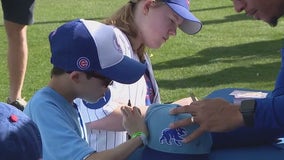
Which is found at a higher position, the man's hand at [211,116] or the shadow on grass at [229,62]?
the man's hand at [211,116]

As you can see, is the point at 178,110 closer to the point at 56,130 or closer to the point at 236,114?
the point at 236,114

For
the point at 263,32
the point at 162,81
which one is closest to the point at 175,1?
the point at 162,81

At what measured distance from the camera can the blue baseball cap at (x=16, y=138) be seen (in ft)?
4.81

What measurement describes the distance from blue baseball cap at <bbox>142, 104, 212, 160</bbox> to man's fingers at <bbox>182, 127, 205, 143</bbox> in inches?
0.5

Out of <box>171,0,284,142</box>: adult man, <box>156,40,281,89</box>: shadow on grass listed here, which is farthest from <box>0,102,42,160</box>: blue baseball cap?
<box>156,40,281,89</box>: shadow on grass

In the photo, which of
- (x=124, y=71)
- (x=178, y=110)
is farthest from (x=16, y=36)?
(x=178, y=110)

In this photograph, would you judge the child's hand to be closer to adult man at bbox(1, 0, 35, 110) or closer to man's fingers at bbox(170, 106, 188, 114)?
man's fingers at bbox(170, 106, 188, 114)

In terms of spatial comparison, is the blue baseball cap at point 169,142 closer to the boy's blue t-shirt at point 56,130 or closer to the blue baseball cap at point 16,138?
the boy's blue t-shirt at point 56,130

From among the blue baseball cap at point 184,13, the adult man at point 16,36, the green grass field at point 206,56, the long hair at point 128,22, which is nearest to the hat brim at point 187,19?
the blue baseball cap at point 184,13

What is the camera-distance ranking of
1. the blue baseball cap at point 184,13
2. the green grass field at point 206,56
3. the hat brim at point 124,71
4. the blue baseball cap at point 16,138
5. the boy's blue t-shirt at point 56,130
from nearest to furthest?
the blue baseball cap at point 16,138
the boy's blue t-shirt at point 56,130
the hat brim at point 124,71
the blue baseball cap at point 184,13
the green grass field at point 206,56

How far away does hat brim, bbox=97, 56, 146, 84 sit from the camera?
2.44 meters

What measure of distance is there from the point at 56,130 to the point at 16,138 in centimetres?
84

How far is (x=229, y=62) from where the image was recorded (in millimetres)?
7117

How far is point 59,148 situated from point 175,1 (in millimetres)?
1131
